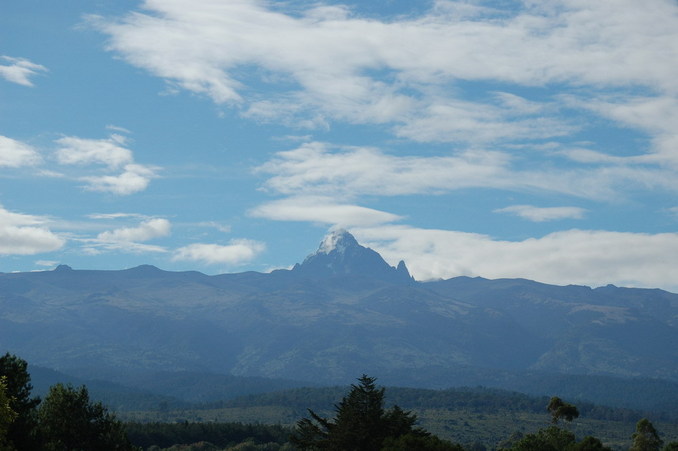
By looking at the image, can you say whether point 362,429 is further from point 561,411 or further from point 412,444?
point 561,411

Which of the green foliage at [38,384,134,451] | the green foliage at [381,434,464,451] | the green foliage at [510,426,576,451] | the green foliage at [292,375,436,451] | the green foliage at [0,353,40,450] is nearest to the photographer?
the green foliage at [0,353,40,450]

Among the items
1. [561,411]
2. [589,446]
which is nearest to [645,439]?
[561,411]

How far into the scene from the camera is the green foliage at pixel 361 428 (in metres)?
120

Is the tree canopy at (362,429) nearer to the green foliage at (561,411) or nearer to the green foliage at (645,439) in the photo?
the green foliage at (561,411)

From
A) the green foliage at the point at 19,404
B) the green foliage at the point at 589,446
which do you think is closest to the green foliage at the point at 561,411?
the green foliage at the point at 589,446

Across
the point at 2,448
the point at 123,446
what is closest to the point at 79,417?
the point at 123,446

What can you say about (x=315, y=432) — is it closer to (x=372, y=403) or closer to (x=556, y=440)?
(x=372, y=403)

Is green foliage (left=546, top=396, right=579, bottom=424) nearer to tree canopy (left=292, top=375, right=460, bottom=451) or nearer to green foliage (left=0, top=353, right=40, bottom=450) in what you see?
tree canopy (left=292, top=375, right=460, bottom=451)

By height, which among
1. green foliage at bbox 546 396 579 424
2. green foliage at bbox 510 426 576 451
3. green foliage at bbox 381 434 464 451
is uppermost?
green foliage at bbox 546 396 579 424

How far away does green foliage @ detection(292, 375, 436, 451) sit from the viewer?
394 ft

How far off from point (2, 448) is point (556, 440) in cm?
10773

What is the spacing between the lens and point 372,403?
125812 mm

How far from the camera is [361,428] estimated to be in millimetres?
121125

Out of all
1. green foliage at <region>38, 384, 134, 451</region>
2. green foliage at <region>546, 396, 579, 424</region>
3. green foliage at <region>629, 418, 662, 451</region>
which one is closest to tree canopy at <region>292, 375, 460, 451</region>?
green foliage at <region>38, 384, 134, 451</region>
